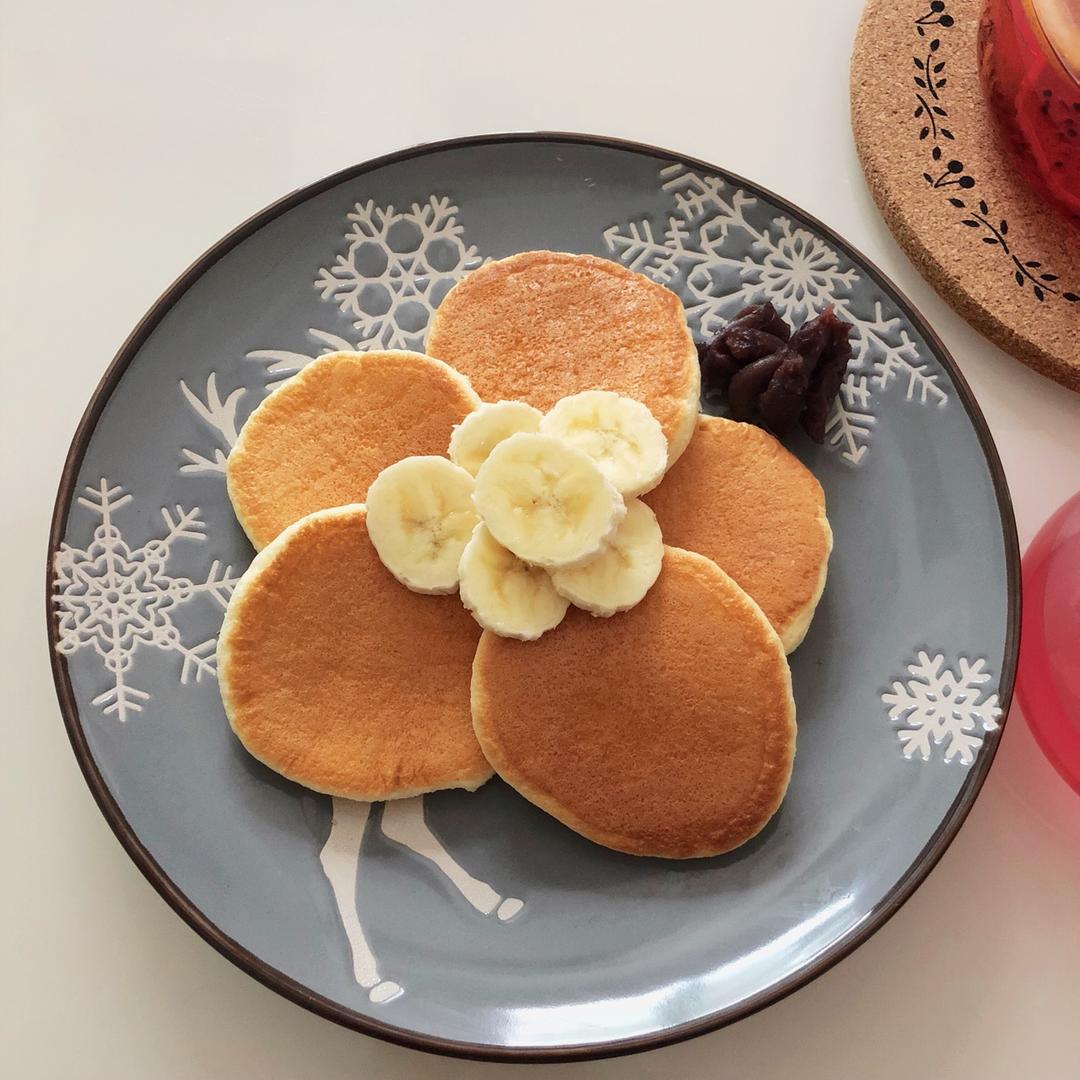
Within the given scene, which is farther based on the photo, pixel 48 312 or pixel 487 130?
pixel 487 130

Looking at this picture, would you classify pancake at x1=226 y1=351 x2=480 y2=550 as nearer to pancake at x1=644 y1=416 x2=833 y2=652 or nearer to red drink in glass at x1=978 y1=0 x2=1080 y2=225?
pancake at x1=644 y1=416 x2=833 y2=652

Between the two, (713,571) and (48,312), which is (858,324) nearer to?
(713,571)

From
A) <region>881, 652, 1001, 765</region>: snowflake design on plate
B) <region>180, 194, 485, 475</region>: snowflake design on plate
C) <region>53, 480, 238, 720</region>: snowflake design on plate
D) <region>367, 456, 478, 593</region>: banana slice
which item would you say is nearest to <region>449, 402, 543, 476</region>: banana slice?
<region>367, 456, 478, 593</region>: banana slice

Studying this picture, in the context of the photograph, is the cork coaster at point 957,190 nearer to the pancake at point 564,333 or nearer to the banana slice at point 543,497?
the pancake at point 564,333

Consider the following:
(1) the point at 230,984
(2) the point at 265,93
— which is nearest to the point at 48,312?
(2) the point at 265,93

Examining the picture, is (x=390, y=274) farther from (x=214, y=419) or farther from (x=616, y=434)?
(x=616, y=434)

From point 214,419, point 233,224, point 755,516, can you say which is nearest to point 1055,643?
point 755,516
